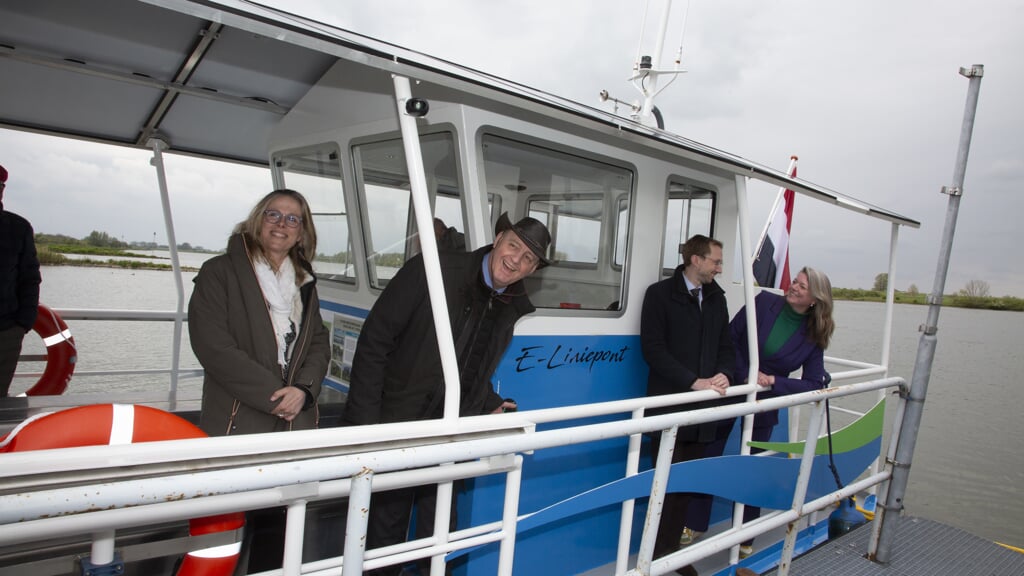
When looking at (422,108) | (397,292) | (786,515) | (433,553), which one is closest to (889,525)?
(786,515)

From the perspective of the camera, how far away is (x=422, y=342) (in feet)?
7.22

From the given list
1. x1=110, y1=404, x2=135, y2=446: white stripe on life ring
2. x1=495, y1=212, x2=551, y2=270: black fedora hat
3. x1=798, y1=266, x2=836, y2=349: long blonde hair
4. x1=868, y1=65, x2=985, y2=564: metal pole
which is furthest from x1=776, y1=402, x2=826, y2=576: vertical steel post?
x1=110, y1=404, x2=135, y2=446: white stripe on life ring

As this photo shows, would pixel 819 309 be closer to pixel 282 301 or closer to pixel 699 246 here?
pixel 699 246

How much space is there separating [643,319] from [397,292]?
152 cm

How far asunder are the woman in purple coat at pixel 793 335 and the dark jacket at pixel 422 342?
193 centimetres

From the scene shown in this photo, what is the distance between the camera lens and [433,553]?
1805 millimetres

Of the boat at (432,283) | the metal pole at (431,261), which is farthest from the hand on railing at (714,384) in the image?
the metal pole at (431,261)

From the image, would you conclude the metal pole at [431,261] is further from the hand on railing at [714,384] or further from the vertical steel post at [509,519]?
the hand on railing at [714,384]

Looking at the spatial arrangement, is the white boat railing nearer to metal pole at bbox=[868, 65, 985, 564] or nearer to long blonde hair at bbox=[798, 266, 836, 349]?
long blonde hair at bbox=[798, 266, 836, 349]

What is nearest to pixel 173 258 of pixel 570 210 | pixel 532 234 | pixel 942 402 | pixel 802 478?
pixel 570 210

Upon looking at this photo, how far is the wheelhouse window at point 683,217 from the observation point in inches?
139

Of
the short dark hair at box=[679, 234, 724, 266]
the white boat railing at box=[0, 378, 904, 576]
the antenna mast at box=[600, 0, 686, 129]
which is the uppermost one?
the antenna mast at box=[600, 0, 686, 129]

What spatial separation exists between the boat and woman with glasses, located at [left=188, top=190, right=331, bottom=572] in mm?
344

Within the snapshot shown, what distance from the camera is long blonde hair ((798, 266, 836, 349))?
3.42 metres
